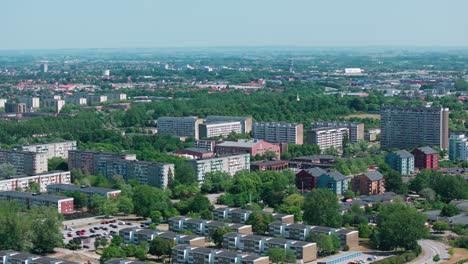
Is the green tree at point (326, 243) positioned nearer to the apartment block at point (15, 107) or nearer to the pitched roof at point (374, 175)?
the pitched roof at point (374, 175)

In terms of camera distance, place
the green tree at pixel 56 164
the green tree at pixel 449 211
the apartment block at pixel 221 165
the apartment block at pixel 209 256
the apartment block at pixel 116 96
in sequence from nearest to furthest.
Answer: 1. the apartment block at pixel 209 256
2. the green tree at pixel 449 211
3. the apartment block at pixel 221 165
4. the green tree at pixel 56 164
5. the apartment block at pixel 116 96

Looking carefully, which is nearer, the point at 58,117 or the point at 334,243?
the point at 334,243

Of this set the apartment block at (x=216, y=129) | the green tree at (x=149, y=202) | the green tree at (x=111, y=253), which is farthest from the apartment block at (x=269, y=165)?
the green tree at (x=111, y=253)

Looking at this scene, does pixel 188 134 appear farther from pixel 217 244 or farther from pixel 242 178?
pixel 217 244

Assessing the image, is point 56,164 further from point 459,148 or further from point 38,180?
point 459,148

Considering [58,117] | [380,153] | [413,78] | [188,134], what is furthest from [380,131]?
[413,78]

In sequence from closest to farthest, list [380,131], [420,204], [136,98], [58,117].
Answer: [420,204] < [380,131] < [58,117] < [136,98]
